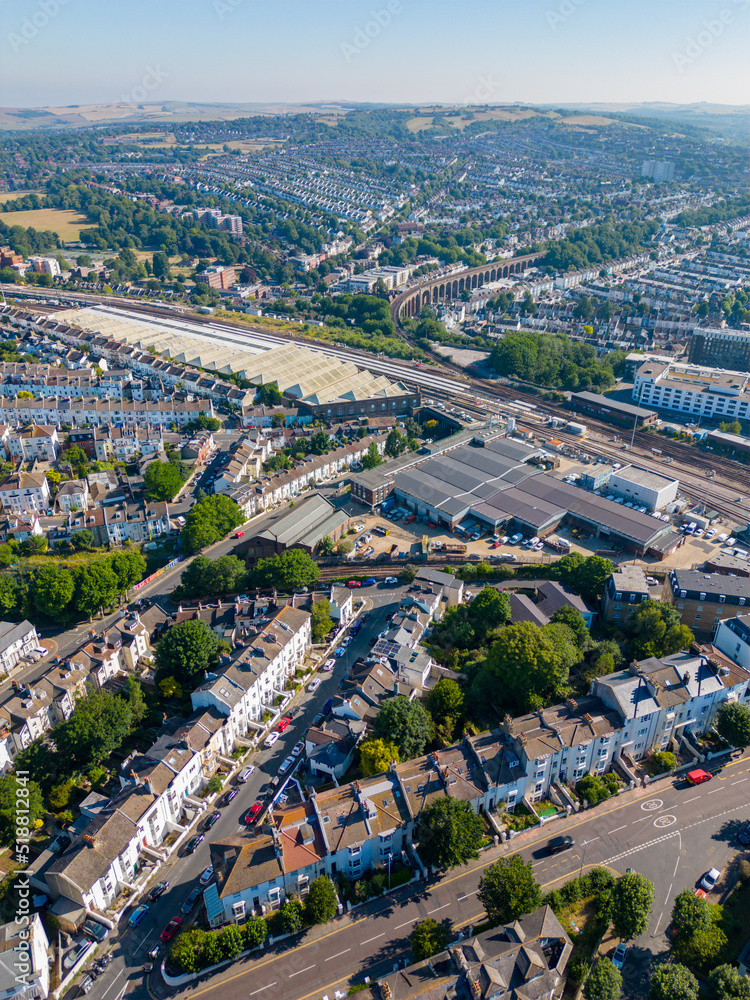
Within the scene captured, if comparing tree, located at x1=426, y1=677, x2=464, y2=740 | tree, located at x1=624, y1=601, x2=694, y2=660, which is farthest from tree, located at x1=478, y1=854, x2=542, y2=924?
tree, located at x1=624, y1=601, x2=694, y2=660

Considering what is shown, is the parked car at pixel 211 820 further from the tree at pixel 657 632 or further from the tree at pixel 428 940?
the tree at pixel 657 632

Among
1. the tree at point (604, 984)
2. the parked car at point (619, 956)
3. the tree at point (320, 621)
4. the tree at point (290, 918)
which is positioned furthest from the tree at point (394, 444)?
the tree at point (604, 984)


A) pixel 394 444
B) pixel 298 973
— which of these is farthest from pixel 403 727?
pixel 394 444

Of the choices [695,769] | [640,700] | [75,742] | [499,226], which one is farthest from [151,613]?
[499,226]

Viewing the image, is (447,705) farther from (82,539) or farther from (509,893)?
(82,539)

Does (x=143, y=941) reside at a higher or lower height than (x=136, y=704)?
lower
